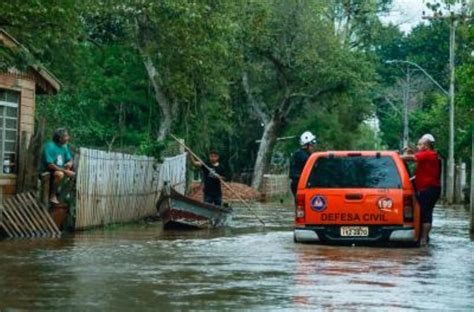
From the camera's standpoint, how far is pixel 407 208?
59.7 feet

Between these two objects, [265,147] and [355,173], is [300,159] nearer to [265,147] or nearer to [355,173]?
[355,173]

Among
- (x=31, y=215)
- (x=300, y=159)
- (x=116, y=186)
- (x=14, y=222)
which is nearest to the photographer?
(x=14, y=222)

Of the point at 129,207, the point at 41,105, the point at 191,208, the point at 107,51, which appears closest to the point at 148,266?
the point at 191,208

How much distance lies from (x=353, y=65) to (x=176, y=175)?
29322mm

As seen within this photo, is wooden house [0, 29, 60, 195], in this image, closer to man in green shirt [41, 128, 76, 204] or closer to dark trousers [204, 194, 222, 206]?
man in green shirt [41, 128, 76, 204]

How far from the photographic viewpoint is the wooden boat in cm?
2366

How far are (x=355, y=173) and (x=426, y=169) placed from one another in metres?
1.31

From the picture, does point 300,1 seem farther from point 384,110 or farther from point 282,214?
point 384,110

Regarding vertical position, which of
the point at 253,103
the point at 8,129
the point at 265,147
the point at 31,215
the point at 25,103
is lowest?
the point at 31,215

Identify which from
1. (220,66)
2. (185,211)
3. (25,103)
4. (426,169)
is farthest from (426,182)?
(220,66)

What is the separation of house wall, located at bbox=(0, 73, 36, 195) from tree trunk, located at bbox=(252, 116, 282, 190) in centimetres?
3841

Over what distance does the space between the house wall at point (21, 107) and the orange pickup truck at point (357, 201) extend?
6233 mm

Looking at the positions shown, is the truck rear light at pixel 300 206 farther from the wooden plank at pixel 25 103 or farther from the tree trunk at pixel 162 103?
the tree trunk at pixel 162 103

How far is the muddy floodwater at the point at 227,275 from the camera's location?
11.1 metres
